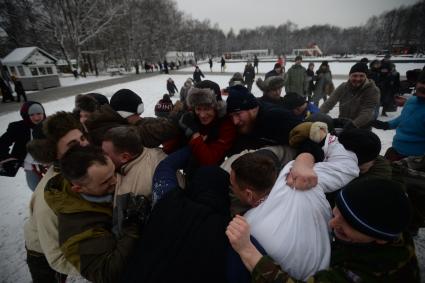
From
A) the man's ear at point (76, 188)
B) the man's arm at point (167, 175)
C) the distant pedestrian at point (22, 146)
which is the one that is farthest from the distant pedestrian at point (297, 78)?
the man's ear at point (76, 188)

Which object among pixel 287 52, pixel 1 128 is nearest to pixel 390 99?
pixel 1 128

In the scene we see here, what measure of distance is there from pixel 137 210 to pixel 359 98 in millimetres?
3763

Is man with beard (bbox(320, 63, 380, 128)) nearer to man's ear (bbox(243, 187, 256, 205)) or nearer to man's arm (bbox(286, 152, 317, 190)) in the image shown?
man's arm (bbox(286, 152, 317, 190))

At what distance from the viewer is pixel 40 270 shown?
81.9 inches

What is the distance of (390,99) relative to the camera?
24.1 feet

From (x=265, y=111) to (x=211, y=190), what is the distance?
3.90ft

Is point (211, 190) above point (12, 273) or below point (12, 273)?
above

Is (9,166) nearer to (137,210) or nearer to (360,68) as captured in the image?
(137,210)

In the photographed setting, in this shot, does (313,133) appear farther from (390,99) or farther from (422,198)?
(390,99)

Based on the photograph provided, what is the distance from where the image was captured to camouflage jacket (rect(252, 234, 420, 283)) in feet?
3.40

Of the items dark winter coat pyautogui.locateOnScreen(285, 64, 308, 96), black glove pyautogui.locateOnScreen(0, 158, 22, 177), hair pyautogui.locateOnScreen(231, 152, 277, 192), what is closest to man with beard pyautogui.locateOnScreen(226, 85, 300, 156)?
hair pyautogui.locateOnScreen(231, 152, 277, 192)

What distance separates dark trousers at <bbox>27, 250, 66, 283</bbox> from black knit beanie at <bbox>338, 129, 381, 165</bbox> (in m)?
2.85

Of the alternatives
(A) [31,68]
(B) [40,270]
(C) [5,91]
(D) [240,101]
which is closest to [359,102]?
(D) [240,101]

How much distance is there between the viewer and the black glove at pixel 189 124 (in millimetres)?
2189
